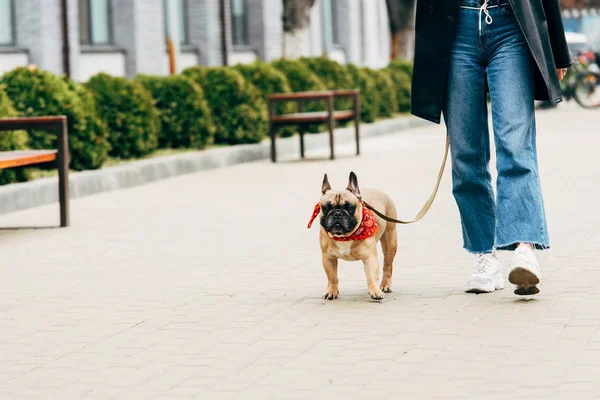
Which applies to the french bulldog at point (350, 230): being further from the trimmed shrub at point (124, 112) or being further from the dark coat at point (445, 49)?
the trimmed shrub at point (124, 112)

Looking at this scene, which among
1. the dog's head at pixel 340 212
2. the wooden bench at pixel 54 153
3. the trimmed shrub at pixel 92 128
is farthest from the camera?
the trimmed shrub at pixel 92 128

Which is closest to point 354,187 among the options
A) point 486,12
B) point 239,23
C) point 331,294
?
point 331,294

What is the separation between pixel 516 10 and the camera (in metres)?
7.11

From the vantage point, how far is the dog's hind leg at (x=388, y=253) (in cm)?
773

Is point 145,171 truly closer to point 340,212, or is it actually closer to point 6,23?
point 6,23

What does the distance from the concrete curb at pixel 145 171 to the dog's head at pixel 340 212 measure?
19.8 feet

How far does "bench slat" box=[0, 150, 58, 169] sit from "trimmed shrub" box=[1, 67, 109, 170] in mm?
2908

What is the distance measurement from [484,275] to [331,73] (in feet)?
60.3

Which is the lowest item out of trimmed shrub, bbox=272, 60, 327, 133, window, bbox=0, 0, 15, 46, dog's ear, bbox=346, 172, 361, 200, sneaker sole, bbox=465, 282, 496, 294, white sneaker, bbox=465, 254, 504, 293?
sneaker sole, bbox=465, 282, 496, 294

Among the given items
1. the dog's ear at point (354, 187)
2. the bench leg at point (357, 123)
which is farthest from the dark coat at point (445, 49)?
the bench leg at point (357, 123)

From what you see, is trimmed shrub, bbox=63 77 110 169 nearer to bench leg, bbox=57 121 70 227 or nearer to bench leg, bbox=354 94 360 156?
bench leg, bbox=57 121 70 227

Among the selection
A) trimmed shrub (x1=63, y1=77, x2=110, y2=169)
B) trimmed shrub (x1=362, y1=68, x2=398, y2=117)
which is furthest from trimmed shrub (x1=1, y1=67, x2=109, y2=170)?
trimmed shrub (x1=362, y1=68, x2=398, y2=117)

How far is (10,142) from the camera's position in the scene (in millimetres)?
13742

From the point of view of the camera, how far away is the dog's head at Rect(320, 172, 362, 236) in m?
7.12
